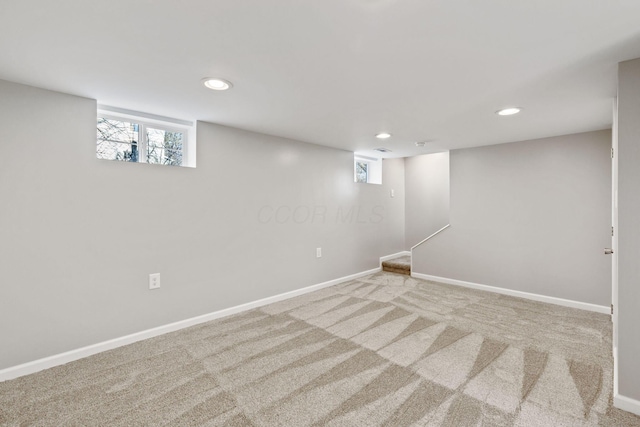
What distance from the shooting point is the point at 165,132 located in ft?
9.60

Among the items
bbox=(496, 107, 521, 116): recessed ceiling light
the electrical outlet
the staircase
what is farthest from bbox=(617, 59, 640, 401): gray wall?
the electrical outlet

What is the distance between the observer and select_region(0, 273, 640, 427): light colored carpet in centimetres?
169

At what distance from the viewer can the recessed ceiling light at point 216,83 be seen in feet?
6.53

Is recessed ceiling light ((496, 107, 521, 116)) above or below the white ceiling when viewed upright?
above

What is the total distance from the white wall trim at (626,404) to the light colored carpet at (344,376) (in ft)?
0.18

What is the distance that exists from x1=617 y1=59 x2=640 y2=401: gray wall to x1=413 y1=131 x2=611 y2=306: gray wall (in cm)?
205

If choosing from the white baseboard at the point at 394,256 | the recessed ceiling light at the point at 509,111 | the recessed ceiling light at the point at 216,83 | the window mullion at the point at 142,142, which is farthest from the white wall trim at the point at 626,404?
the window mullion at the point at 142,142

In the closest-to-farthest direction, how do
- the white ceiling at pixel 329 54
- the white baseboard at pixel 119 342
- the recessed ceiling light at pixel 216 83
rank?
1. the white ceiling at pixel 329 54
2. the recessed ceiling light at pixel 216 83
3. the white baseboard at pixel 119 342

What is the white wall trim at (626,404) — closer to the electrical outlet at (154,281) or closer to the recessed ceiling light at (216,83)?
the recessed ceiling light at (216,83)

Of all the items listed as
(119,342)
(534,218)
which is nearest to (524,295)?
(534,218)

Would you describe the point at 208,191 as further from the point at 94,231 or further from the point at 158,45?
the point at 158,45

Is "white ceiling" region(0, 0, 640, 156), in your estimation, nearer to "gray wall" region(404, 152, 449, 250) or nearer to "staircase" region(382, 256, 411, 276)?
"gray wall" region(404, 152, 449, 250)

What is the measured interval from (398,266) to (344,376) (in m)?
3.20

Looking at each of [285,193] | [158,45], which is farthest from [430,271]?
[158,45]
